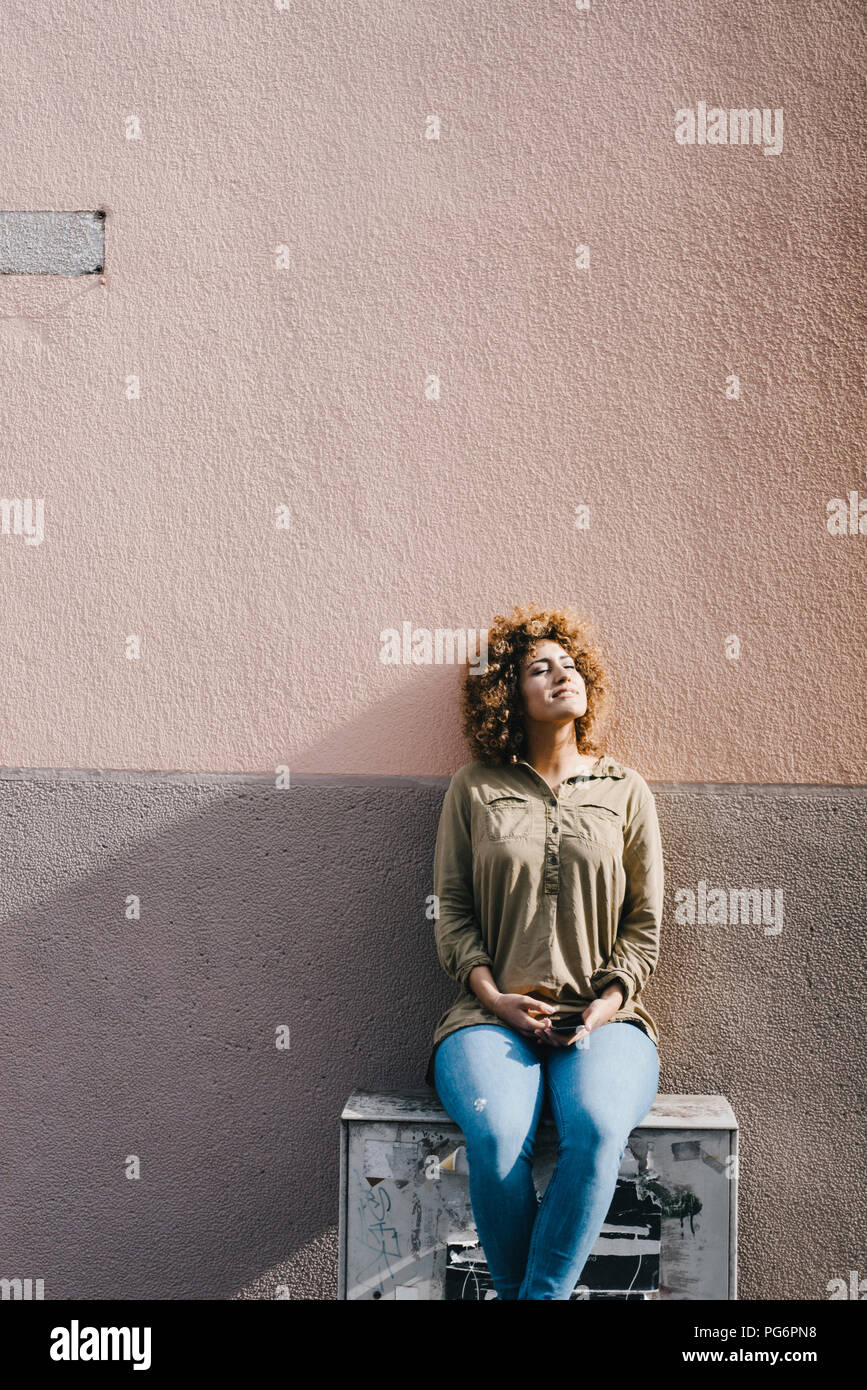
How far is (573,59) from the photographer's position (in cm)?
281

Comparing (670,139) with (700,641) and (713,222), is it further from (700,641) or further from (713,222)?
(700,641)

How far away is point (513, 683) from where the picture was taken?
2.62 metres

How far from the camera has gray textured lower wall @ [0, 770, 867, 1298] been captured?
274cm

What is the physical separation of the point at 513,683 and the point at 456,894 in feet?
1.93

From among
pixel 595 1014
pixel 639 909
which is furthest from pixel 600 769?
pixel 595 1014

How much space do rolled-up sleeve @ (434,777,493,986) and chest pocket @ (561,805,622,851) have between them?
0.27 metres

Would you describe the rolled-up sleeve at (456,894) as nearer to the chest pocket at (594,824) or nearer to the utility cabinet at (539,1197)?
the chest pocket at (594,824)

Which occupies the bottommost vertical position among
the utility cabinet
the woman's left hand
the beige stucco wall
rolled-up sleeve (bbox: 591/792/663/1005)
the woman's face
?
the utility cabinet

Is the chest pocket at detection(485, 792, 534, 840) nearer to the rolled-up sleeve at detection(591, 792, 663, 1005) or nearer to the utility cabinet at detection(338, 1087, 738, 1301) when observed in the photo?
the rolled-up sleeve at detection(591, 792, 663, 1005)

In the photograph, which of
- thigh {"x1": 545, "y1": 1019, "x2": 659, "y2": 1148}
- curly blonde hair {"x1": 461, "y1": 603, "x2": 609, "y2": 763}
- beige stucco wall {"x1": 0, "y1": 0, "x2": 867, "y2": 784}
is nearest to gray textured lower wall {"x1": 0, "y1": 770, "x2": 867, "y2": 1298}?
beige stucco wall {"x1": 0, "y1": 0, "x2": 867, "y2": 784}

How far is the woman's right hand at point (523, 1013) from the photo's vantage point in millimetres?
2324

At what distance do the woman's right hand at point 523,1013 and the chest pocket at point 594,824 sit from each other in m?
0.42

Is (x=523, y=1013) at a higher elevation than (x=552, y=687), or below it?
below

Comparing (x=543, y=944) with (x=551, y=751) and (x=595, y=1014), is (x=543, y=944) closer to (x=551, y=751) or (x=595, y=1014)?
(x=595, y=1014)
